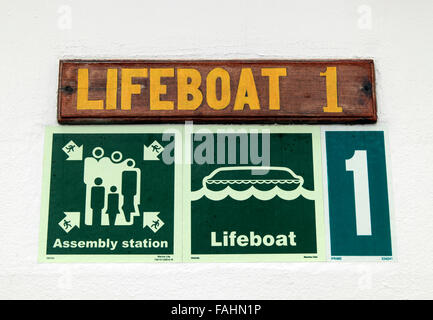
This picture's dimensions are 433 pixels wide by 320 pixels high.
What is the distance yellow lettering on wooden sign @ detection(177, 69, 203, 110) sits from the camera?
2639 millimetres

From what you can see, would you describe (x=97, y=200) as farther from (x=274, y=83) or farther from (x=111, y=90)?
(x=274, y=83)

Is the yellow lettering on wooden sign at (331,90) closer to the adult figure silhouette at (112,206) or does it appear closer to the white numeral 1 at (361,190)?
the white numeral 1 at (361,190)

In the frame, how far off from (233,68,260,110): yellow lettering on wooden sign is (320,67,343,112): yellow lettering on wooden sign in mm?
334

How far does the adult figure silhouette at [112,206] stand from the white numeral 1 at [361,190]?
1095 mm

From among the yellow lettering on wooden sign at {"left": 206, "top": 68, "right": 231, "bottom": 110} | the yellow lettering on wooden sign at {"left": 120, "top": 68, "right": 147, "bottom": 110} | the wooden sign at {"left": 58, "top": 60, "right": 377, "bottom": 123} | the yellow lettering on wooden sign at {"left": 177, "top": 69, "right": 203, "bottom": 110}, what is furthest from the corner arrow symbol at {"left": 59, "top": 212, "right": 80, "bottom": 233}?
the yellow lettering on wooden sign at {"left": 206, "top": 68, "right": 231, "bottom": 110}

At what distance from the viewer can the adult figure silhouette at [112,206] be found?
256 cm

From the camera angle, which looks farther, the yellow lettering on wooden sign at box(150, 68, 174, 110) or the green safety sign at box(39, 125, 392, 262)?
the yellow lettering on wooden sign at box(150, 68, 174, 110)

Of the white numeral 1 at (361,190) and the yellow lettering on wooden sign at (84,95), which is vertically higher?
the yellow lettering on wooden sign at (84,95)

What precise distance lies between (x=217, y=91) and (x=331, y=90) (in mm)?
548

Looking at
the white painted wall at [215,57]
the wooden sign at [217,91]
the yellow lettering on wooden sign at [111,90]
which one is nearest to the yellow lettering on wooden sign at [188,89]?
the wooden sign at [217,91]

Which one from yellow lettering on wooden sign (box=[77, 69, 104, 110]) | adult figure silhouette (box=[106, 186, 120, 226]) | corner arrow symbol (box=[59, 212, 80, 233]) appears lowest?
corner arrow symbol (box=[59, 212, 80, 233])

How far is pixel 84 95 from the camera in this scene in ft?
8.68

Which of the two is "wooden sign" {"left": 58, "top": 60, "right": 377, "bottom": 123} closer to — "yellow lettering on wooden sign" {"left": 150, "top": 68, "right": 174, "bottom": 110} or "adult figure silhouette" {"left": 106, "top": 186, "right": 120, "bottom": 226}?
"yellow lettering on wooden sign" {"left": 150, "top": 68, "right": 174, "bottom": 110}

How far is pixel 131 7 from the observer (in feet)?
9.07
